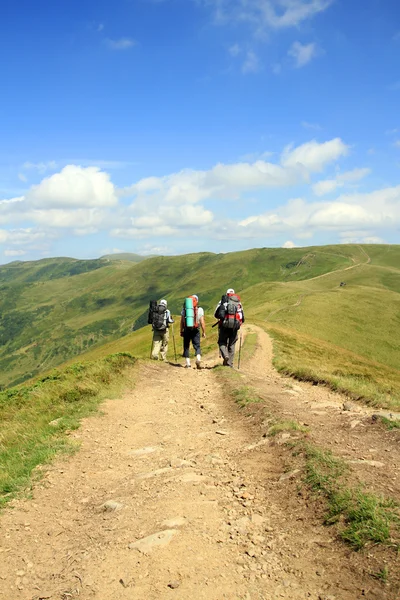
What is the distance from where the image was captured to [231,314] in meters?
20.4

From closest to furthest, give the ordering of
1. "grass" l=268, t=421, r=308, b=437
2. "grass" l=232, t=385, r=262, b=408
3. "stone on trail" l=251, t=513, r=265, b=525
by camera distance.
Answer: "stone on trail" l=251, t=513, r=265, b=525
"grass" l=268, t=421, r=308, b=437
"grass" l=232, t=385, r=262, b=408

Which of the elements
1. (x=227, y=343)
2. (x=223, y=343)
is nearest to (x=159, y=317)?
(x=223, y=343)

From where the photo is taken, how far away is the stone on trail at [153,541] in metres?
5.70

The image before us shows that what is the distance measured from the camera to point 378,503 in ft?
18.6

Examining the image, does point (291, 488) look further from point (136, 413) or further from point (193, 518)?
point (136, 413)

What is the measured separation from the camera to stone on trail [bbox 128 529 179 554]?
5699 millimetres

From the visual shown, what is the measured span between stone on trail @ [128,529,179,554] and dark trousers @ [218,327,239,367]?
604 inches

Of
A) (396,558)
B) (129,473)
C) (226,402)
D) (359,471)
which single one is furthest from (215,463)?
(226,402)

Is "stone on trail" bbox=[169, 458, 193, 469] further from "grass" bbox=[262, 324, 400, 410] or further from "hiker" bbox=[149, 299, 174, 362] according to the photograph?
"hiker" bbox=[149, 299, 174, 362]

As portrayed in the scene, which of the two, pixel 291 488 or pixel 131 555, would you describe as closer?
pixel 131 555

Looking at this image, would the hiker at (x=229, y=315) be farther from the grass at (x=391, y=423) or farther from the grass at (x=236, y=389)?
the grass at (x=391, y=423)

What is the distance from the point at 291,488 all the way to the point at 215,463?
220 cm

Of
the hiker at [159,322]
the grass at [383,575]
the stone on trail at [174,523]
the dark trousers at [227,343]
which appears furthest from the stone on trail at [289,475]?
the hiker at [159,322]

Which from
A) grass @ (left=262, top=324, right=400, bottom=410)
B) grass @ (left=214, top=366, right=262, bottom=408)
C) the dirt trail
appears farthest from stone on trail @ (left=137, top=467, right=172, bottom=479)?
grass @ (left=262, top=324, right=400, bottom=410)
